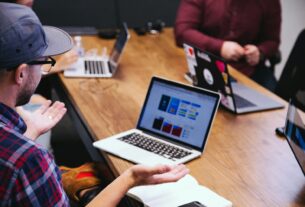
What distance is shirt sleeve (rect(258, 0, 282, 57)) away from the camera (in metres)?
3.03

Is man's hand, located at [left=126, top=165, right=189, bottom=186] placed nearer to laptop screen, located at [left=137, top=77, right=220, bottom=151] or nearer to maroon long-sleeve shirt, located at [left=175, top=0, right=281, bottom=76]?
laptop screen, located at [left=137, top=77, right=220, bottom=151]

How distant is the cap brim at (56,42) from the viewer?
141 cm

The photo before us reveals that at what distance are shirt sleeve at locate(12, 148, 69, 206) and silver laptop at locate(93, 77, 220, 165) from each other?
52 centimetres

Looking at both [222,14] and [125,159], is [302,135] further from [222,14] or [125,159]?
[222,14]

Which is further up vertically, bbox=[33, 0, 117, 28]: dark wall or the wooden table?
the wooden table

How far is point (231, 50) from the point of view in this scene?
2.84 m

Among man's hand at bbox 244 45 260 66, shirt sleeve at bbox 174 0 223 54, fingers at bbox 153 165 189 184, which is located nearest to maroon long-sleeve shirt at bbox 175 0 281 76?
shirt sleeve at bbox 174 0 223 54

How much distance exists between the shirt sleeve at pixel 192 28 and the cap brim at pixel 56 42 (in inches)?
58.6

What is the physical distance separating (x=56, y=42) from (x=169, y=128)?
585 millimetres

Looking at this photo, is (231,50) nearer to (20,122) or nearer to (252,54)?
(252,54)

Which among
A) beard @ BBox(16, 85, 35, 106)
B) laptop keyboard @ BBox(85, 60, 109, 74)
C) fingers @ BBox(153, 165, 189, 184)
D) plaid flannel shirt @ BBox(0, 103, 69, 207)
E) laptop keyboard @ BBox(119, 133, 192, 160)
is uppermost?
beard @ BBox(16, 85, 35, 106)

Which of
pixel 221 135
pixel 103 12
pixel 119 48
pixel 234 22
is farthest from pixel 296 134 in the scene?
pixel 103 12

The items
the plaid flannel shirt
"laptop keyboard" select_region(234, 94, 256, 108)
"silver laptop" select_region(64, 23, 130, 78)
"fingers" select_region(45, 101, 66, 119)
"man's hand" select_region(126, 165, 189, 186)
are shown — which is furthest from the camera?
"silver laptop" select_region(64, 23, 130, 78)

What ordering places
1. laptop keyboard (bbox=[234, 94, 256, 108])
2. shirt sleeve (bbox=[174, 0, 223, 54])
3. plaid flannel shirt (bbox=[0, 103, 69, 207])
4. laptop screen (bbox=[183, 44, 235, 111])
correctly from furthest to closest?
1. shirt sleeve (bbox=[174, 0, 223, 54])
2. laptop keyboard (bbox=[234, 94, 256, 108])
3. laptop screen (bbox=[183, 44, 235, 111])
4. plaid flannel shirt (bbox=[0, 103, 69, 207])
